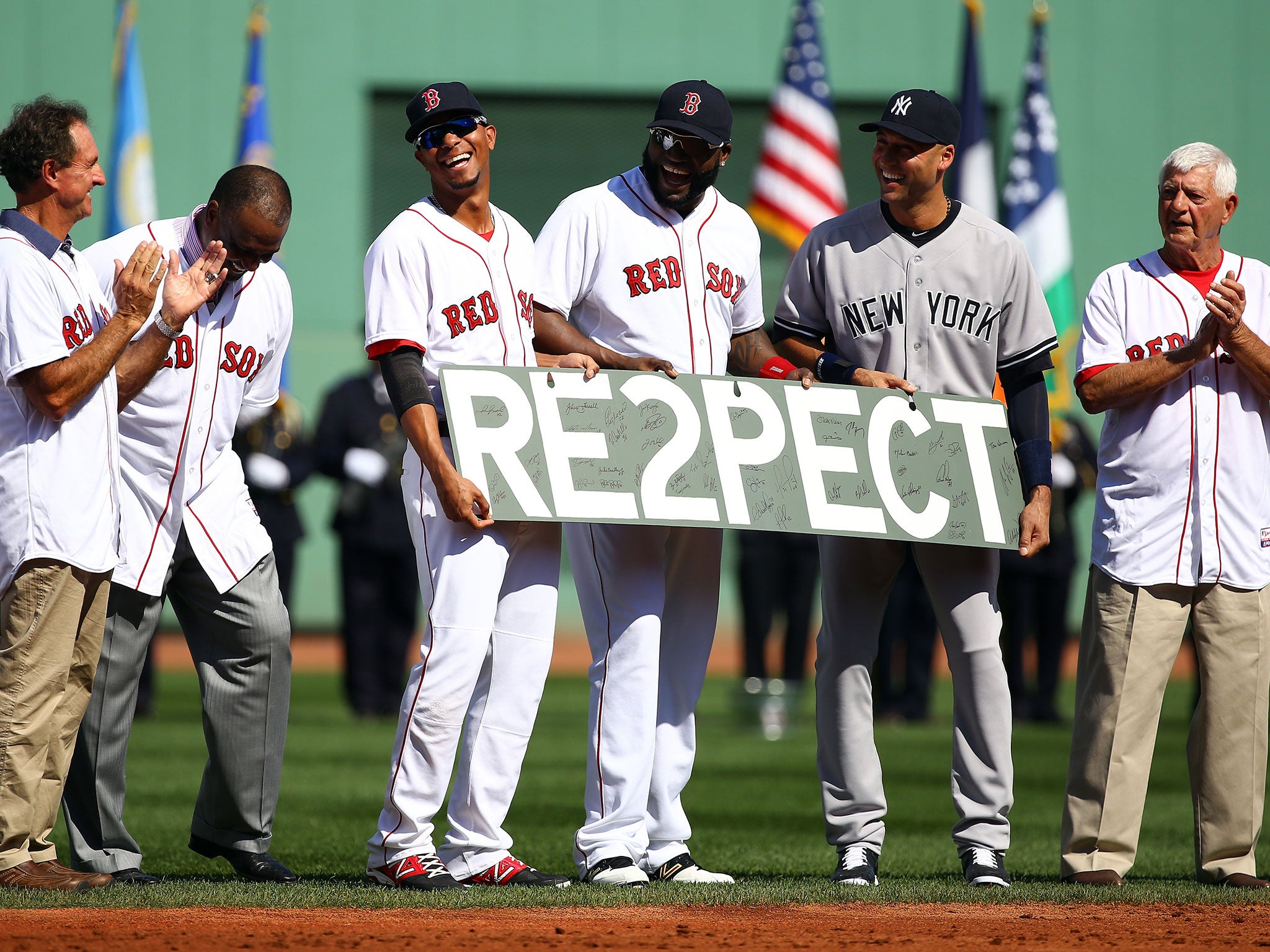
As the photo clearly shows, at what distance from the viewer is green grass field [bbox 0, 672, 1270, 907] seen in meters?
5.28

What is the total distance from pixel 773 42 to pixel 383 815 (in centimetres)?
2110

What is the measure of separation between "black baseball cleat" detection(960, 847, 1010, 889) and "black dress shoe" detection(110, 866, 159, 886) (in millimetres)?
2805

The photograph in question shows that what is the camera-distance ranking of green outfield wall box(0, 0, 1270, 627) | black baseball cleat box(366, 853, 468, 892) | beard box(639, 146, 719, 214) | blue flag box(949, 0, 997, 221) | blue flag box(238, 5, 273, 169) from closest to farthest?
black baseball cleat box(366, 853, 468, 892) < beard box(639, 146, 719, 214) < blue flag box(949, 0, 997, 221) < blue flag box(238, 5, 273, 169) < green outfield wall box(0, 0, 1270, 627)

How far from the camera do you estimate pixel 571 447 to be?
557 centimetres

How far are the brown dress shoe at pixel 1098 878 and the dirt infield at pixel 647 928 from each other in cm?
48

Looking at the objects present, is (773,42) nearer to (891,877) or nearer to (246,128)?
(246,128)

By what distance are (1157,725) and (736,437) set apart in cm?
181

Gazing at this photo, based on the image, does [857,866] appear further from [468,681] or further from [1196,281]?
[1196,281]

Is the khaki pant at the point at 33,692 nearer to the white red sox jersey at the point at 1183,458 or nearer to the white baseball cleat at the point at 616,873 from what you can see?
the white baseball cleat at the point at 616,873

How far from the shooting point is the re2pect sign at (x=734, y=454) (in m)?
5.42

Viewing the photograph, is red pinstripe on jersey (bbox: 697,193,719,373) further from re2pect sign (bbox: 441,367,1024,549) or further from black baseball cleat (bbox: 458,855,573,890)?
black baseball cleat (bbox: 458,855,573,890)

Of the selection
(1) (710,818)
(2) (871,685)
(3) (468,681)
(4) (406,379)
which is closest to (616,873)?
(3) (468,681)

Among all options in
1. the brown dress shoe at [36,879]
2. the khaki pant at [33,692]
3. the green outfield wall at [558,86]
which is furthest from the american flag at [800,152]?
the brown dress shoe at [36,879]

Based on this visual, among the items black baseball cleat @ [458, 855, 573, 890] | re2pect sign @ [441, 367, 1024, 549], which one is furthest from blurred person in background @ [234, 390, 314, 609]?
black baseball cleat @ [458, 855, 573, 890]
